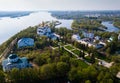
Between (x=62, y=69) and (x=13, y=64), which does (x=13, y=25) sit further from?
(x=62, y=69)

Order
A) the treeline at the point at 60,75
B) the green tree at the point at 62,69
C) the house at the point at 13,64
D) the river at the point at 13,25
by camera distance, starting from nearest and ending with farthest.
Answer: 1. the treeline at the point at 60,75
2. the green tree at the point at 62,69
3. the house at the point at 13,64
4. the river at the point at 13,25

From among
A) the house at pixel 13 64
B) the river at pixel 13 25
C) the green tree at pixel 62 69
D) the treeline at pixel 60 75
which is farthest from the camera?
the river at pixel 13 25

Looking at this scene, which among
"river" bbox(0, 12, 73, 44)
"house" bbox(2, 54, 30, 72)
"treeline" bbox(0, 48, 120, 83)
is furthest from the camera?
"river" bbox(0, 12, 73, 44)

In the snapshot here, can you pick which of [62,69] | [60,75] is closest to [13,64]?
[60,75]

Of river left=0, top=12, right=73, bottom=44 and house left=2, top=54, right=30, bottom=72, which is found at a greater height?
house left=2, top=54, right=30, bottom=72

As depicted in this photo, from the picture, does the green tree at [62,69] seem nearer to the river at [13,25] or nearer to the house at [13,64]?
the house at [13,64]

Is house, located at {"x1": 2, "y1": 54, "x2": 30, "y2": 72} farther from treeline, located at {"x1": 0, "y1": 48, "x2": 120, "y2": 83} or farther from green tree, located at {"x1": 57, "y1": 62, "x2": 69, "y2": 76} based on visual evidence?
green tree, located at {"x1": 57, "y1": 62, "x2": 69, "y2": 76}

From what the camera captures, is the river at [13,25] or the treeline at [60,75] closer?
the treeline at [60,75]

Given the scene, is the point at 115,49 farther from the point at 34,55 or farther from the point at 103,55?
the point at 34,55

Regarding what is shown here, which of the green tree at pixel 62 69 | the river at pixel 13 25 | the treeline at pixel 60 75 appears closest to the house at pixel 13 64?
the treeline at pixel 60 75

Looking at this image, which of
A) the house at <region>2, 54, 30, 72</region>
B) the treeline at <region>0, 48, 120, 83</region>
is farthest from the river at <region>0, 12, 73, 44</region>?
the treeline at <region>0, 48, 120, 83</region>

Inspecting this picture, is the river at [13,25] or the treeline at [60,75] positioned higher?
the treeline at [60,75]

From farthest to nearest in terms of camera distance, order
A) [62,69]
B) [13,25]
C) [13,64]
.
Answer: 1. [13,25]
2. [13,64]
3. [62,69]
